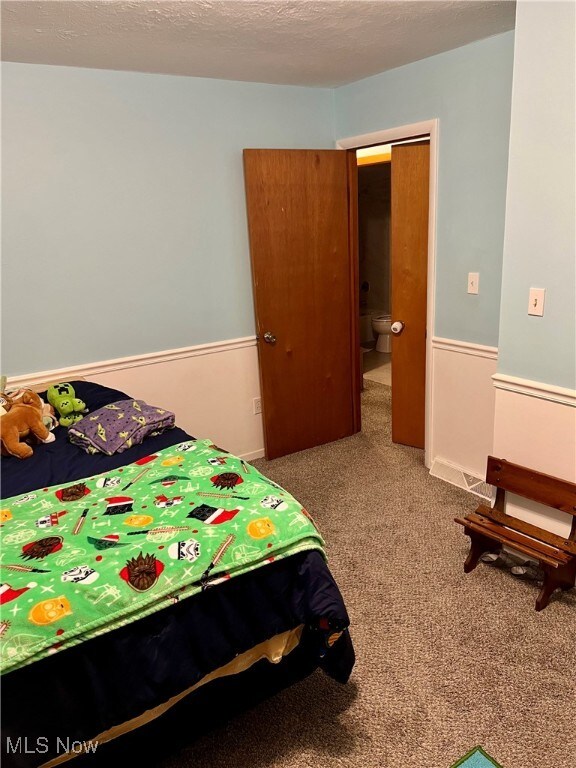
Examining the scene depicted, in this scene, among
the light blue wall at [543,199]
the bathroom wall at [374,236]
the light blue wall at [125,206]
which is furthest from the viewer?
the bathroom wall at [374,236]

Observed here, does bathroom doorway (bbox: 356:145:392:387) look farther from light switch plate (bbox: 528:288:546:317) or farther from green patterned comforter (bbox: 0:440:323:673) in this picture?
green patterned comforter (bbox: 0:440:323:673)

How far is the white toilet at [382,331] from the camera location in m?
6.22

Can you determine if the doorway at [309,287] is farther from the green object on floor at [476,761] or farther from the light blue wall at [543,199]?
the green object on floor at [476,761]

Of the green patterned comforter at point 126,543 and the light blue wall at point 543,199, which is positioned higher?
the light blue wall at point 543,199

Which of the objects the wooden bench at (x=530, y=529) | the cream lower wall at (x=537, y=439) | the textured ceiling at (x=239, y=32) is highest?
the textured ceiling at (x=239, y=32)

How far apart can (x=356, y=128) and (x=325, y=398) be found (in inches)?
70.8

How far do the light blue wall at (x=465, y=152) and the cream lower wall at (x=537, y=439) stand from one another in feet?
2.11

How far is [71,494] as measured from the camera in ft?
6.18

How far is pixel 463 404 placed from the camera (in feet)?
10.5

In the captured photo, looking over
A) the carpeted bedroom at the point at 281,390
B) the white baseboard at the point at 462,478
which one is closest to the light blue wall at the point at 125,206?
the carpeted bedroom at the point at 281,390

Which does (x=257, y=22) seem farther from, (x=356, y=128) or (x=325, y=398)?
(x=325, y=398)

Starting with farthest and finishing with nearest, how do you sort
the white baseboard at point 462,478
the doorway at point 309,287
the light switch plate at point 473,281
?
the doorway at point 309,287
the white baseboard at point 462,478
the light switch plate at point 473,281

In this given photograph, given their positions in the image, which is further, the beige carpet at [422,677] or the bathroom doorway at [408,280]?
the bathroom doorway at [408,280]

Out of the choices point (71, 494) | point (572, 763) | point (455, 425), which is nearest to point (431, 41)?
point (455, 425)
